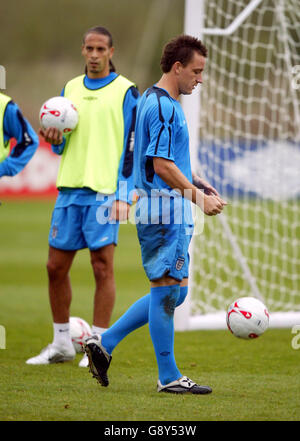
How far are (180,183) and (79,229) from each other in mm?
1340

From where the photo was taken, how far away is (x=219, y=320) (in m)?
7.01

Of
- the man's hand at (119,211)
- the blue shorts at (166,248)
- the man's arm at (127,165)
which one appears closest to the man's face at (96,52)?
the man's arm at (127,165)

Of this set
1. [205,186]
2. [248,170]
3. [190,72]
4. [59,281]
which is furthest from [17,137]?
[248,170]

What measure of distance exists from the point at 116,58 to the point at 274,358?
3589 cm

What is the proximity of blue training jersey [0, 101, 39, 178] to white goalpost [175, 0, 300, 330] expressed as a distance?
1555 mm

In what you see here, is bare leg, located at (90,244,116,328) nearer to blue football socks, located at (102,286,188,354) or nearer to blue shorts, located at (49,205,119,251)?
blue shorts, located at (49,205,119,251)

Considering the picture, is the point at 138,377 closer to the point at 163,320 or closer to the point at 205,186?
the point at 163,320

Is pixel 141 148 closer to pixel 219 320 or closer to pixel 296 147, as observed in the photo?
pixel 219 320

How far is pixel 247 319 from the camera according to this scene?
4.66m

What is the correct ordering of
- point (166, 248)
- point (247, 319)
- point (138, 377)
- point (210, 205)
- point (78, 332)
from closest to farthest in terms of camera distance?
point (210, 205)
point (166, 248)
point (247, 319)
point (138, 377)
point (78, 332)

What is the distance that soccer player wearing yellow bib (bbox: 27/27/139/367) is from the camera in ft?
17.6

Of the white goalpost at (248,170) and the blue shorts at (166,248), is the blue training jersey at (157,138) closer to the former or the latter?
the blue shorts at (166,248)

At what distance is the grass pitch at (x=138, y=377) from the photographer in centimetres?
408

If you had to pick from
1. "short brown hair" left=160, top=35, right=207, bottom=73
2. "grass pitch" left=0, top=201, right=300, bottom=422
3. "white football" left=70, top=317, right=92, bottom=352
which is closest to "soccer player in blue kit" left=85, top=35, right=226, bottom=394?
"short brown hair" left=160, top=35, right=207, bottom=73
